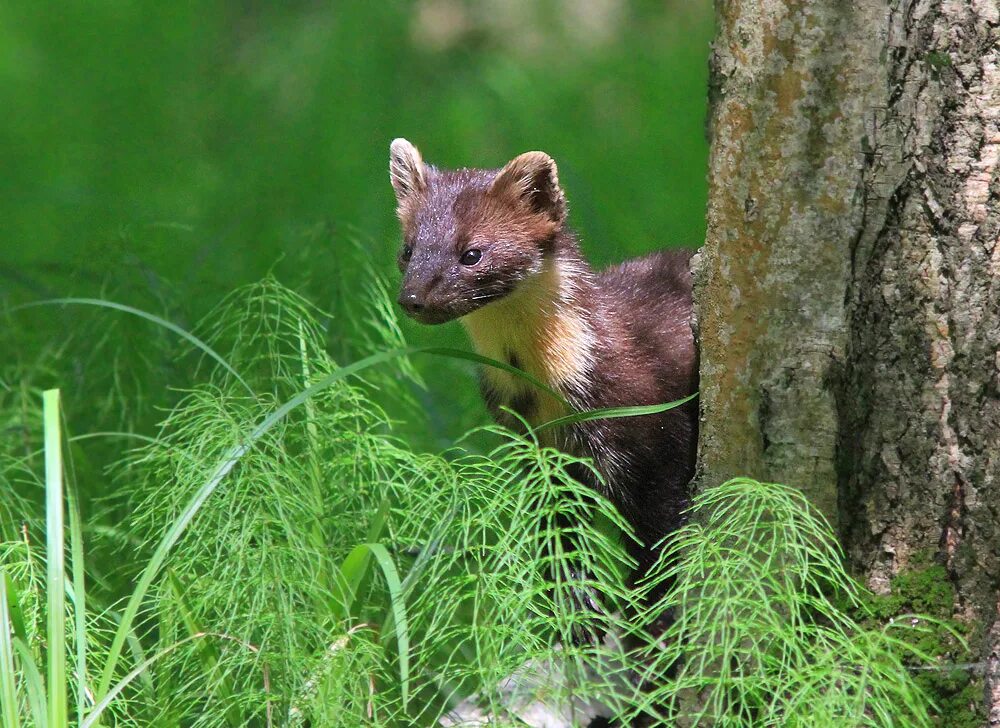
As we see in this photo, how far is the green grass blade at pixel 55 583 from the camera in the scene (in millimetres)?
2365

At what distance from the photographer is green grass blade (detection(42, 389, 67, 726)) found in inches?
93.1

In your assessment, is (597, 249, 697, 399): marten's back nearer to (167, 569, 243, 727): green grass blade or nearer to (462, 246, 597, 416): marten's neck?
(462, 246, 597, 416): marten's neck

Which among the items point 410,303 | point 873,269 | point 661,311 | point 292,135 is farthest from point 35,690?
point 292,135

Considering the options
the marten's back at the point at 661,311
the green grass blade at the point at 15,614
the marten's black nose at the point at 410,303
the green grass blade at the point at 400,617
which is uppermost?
the marten's black nose at the point at 410,303

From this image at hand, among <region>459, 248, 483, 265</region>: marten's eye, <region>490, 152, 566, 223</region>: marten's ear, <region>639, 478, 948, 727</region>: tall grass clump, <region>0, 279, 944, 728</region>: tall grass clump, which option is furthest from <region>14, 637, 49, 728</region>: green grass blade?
<region>490, 152, 566, 223</region>: marten's ear

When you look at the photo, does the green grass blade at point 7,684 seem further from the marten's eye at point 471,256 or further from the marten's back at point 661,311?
the marten's back at point 661,311

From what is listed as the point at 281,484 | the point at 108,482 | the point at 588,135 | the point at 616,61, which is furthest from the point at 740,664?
the point at 616,61

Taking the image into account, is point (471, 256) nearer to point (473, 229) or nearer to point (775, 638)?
point (473, 229)

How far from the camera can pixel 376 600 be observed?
358 centimetres

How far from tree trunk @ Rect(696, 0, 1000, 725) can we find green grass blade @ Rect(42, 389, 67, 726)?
1.61 meters

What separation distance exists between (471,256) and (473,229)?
9 centimetres

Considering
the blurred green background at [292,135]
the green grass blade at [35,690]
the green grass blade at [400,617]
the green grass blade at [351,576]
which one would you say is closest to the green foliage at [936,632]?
the green grass blade at [400,617]

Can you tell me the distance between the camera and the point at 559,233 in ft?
12.8

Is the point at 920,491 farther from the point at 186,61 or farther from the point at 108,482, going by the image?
the point at 186,61
